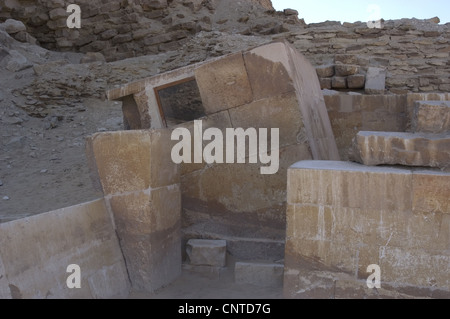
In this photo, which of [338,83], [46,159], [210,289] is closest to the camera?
[210,289]

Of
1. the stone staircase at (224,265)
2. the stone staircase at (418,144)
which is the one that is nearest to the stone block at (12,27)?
the stone staircase at (224,265)

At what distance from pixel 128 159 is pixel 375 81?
6.88m

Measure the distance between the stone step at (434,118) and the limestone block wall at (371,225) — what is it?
1.41 feet

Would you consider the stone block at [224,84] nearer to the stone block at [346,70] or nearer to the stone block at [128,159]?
the stone block at [128,159]

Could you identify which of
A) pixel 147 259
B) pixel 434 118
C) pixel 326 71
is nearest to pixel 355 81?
pixel 326 71

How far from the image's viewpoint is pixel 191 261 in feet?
13.5

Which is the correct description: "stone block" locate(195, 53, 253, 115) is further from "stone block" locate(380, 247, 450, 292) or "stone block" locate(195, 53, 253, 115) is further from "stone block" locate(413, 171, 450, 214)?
"stone block" locate(380, 247, 450, 292)

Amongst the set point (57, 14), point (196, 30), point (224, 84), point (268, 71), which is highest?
point (57, 14)

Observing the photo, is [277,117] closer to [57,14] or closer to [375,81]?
[375,81]

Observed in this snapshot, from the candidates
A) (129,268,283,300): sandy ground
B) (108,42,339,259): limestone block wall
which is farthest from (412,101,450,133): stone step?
(129,268,283,300): sandy ground

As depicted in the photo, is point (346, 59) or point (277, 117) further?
point (346, 59)

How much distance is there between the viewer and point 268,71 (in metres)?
4.25

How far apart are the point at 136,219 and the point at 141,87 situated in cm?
168
